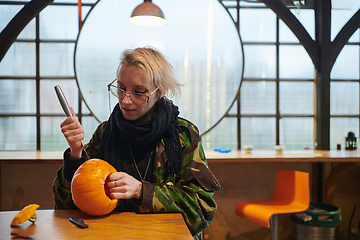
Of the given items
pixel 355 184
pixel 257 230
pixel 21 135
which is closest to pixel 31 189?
pixel 21 135

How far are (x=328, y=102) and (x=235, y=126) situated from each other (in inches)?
44.9

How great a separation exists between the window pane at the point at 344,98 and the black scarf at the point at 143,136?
9.92ft

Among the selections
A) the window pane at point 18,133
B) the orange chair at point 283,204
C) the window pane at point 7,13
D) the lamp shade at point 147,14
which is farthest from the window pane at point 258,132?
the window pane at point 7,13

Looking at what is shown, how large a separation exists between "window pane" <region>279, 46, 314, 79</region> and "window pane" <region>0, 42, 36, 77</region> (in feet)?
9.72

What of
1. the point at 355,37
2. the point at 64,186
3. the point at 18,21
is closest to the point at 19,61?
the point at 18,21

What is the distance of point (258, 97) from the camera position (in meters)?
3.71

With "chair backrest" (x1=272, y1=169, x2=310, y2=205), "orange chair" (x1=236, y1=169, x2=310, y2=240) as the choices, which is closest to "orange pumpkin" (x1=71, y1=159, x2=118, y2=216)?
"orange chair" (x1=236, y1=169, x2=310, y2=240)

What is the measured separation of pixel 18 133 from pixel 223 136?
2411 millimetres

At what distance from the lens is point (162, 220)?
3.51 ft

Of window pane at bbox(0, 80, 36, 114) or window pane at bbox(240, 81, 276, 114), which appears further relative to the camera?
window pane at bbox(240, 81, 276, 114)

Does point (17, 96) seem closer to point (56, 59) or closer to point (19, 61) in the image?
point (19, 61)

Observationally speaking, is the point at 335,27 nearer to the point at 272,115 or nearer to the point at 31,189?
the point at 272,115

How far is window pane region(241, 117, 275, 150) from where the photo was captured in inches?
146

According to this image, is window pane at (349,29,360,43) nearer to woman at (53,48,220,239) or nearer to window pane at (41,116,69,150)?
woman at (53,48,220,239)
